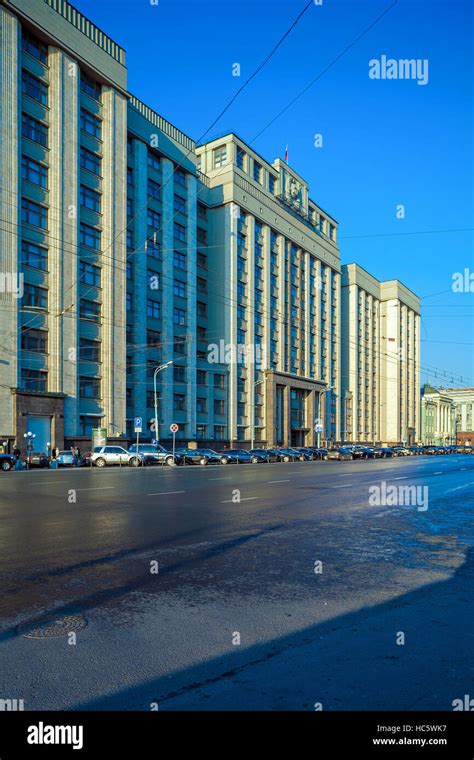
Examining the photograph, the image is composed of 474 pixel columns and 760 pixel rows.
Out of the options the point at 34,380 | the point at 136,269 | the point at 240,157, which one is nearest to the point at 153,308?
the point at 136,269

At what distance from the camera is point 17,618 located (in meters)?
4.87

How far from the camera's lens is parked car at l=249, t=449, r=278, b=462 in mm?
51531

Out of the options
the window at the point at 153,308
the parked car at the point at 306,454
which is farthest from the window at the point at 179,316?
the parked car at the point at 306,454

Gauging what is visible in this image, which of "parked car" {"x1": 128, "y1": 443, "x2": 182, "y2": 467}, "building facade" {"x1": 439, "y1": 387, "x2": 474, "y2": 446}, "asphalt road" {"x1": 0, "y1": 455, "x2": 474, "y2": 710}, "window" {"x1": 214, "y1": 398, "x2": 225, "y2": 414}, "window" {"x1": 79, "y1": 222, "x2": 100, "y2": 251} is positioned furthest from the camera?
"building facade" {"x1": 439, "y1": 387, "x2": 474, "y2": 446}

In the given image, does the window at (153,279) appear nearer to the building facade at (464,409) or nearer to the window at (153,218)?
the window at (153,218)

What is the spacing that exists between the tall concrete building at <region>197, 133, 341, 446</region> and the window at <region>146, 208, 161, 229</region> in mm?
10878

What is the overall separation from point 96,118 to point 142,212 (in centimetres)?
891

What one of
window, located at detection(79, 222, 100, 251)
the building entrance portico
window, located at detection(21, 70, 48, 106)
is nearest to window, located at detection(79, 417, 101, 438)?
window, located at detection(79, 222, 100, 251)

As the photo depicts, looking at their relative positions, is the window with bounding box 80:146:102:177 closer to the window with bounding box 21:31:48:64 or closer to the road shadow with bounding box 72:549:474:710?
the window with bounding box 21:31:48:64

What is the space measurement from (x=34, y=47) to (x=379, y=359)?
82658 millimetres

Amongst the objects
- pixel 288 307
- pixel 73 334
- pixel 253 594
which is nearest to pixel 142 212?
pixel 73 334

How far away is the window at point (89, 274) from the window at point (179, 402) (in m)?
14.9

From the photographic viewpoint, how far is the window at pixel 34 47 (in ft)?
135

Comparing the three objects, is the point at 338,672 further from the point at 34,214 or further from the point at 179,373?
the point at 179,373
